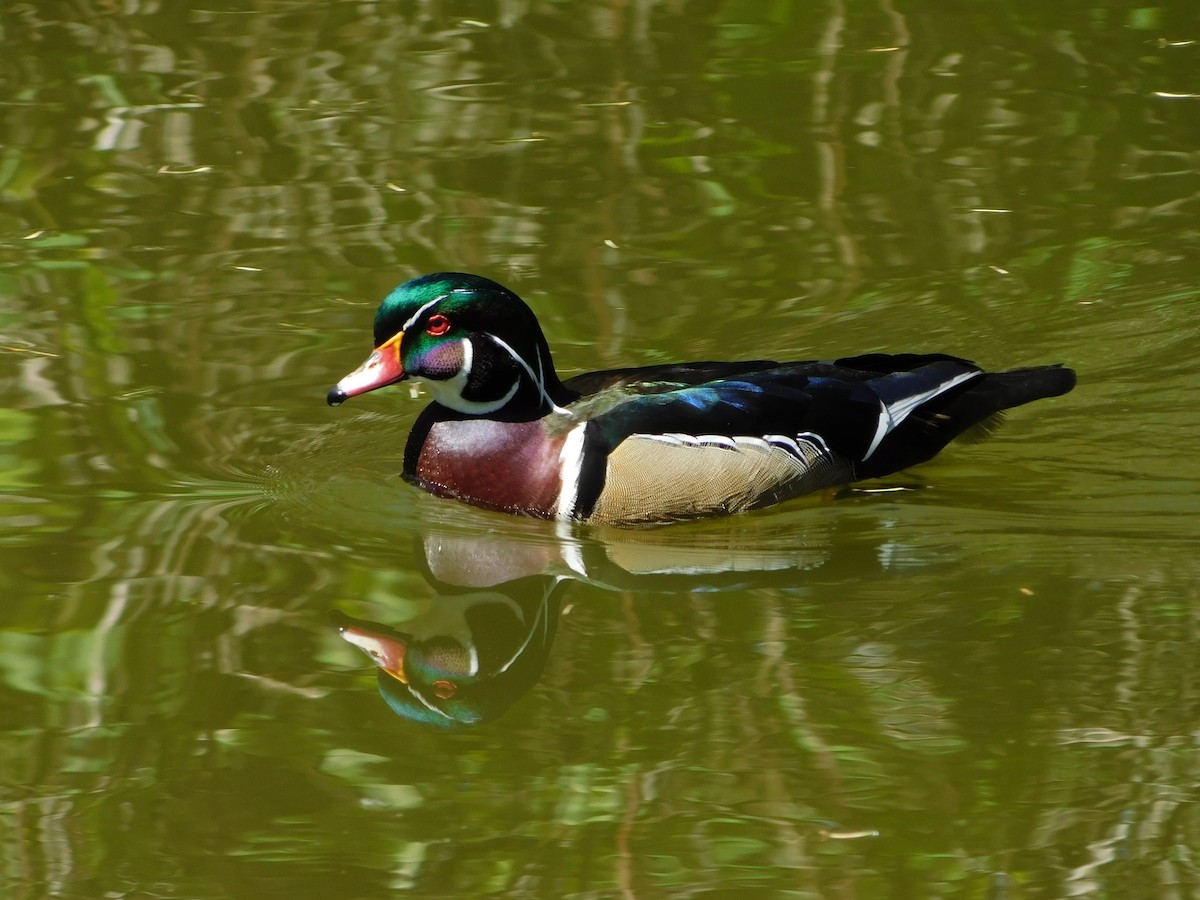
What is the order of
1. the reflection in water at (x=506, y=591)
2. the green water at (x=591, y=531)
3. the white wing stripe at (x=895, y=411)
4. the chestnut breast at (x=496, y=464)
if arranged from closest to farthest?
the green water at (x=591, y=531) → the reflection in water at (x=506, y=591) → the chestnut breast at (x=496, y=464) → the white wing stripe at (x=895, y=411)

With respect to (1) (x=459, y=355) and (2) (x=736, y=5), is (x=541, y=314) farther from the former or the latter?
(2) (x=736, y=5)

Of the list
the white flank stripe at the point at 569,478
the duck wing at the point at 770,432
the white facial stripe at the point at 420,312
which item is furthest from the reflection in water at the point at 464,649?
the white facial stripe at the point at 420,312

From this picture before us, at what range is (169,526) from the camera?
7219mm

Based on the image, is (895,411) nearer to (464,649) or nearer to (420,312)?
(420,312)

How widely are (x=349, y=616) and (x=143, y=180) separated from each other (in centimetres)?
555

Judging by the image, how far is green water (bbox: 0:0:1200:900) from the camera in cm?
513

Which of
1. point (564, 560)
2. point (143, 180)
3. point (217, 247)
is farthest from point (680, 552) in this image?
point (143, 180)

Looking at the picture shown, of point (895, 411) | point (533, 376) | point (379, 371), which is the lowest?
point (895, 411)

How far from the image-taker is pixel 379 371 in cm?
741

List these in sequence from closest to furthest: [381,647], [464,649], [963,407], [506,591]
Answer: [381,647]
[464,649]
[506,591]
[963,407]

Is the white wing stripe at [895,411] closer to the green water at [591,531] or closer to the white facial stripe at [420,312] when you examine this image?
the green water at [591,531]

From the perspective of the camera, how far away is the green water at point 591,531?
16.8 feet

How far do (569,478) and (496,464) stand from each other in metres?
0.35

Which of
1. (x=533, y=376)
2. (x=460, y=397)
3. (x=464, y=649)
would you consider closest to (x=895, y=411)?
(x=533, y=376)
